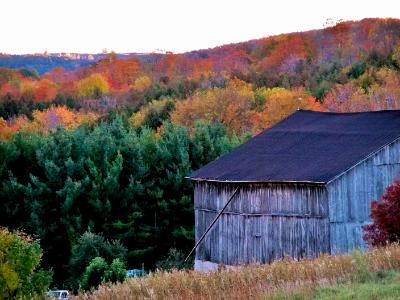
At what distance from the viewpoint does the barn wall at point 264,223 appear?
1409 inches

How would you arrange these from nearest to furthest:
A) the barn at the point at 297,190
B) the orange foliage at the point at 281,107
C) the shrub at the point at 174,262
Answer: the barn at the point at 297,190 < the shrub at the point at 174,262 < the orange foliage at the point at 281,107

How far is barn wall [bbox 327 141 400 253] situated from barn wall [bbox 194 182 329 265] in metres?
0.38

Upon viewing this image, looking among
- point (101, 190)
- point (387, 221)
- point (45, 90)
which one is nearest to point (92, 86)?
point (45, 90)

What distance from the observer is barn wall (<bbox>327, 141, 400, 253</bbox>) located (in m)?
35.3

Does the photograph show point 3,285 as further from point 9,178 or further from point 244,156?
point 9,178

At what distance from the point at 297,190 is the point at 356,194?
220cm

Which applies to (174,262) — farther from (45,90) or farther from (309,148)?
(45,90)

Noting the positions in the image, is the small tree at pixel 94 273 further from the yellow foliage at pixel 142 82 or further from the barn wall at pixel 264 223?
the yellow foliage at pixel 142 82

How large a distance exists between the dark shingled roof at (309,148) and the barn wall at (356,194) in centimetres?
56

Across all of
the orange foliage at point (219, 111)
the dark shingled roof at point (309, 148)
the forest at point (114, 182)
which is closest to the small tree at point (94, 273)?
the forest at point (114, 182)

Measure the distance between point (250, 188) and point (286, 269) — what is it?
59.0 ft

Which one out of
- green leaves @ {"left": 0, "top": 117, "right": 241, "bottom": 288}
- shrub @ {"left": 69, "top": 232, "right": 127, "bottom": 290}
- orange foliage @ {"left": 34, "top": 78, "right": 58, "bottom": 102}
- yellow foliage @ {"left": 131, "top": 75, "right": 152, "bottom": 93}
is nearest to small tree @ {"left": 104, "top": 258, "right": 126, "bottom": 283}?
shrub @ {"left": 69, "top": 232, "right": 127, "bottom": 290}

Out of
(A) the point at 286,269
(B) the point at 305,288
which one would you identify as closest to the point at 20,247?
(A) the point at 286,269

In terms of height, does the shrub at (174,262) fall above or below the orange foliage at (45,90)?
below
